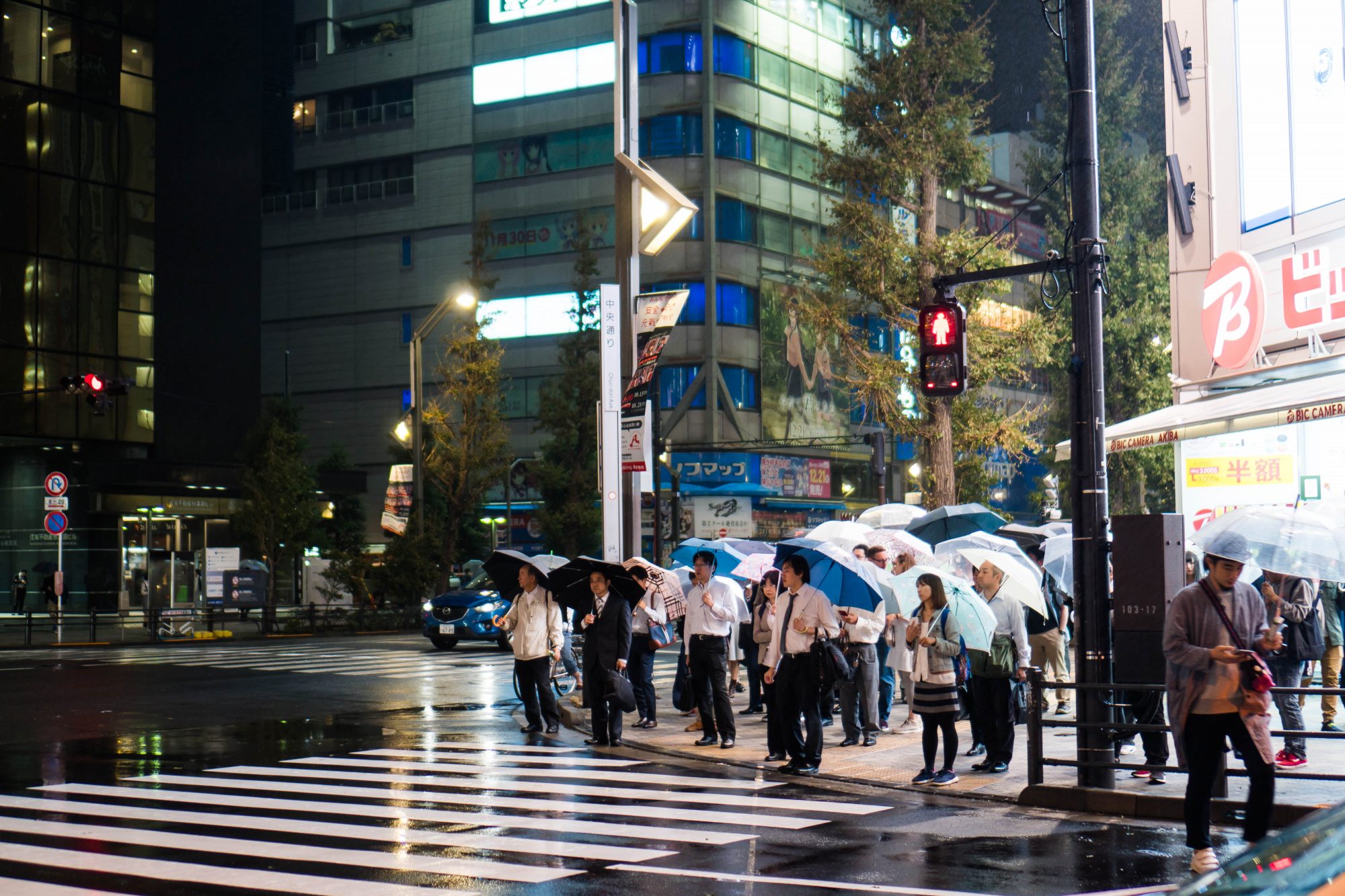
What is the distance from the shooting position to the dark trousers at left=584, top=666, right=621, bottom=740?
45.5 feet

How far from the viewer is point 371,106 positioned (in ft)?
202

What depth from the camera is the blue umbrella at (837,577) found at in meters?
12.2

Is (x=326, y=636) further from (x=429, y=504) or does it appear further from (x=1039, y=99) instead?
(x=1039, y=99)

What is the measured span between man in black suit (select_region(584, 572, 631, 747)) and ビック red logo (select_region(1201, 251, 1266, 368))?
7647 mm

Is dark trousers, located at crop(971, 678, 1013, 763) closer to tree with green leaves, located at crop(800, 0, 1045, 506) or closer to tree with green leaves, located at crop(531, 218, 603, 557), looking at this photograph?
tree with green leaves, located at crop(800, 0, 1045, 506)

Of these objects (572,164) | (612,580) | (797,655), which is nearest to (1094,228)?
(797,655)

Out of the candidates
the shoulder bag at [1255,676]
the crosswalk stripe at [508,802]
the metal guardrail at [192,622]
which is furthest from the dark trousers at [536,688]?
the metal guardrail at [192,622]

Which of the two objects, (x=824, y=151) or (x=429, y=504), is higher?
(x=824, y=151)

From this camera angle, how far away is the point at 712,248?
52.2 metres

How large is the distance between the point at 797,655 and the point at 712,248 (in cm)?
4179

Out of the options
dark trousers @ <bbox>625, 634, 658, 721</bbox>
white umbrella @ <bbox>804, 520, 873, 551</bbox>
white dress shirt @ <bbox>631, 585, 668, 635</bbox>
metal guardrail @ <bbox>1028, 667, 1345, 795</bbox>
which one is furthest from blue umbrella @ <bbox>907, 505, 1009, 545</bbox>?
metal guardrail @ <bbox>1028, 667, 1345, 795</bbox>

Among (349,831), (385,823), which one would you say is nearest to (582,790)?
(385,823)

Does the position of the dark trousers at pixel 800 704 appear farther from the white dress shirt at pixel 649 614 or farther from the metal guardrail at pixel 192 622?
the metal guardrail at pixel 192 622

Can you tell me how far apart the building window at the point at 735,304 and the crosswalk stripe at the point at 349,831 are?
43109 mm
